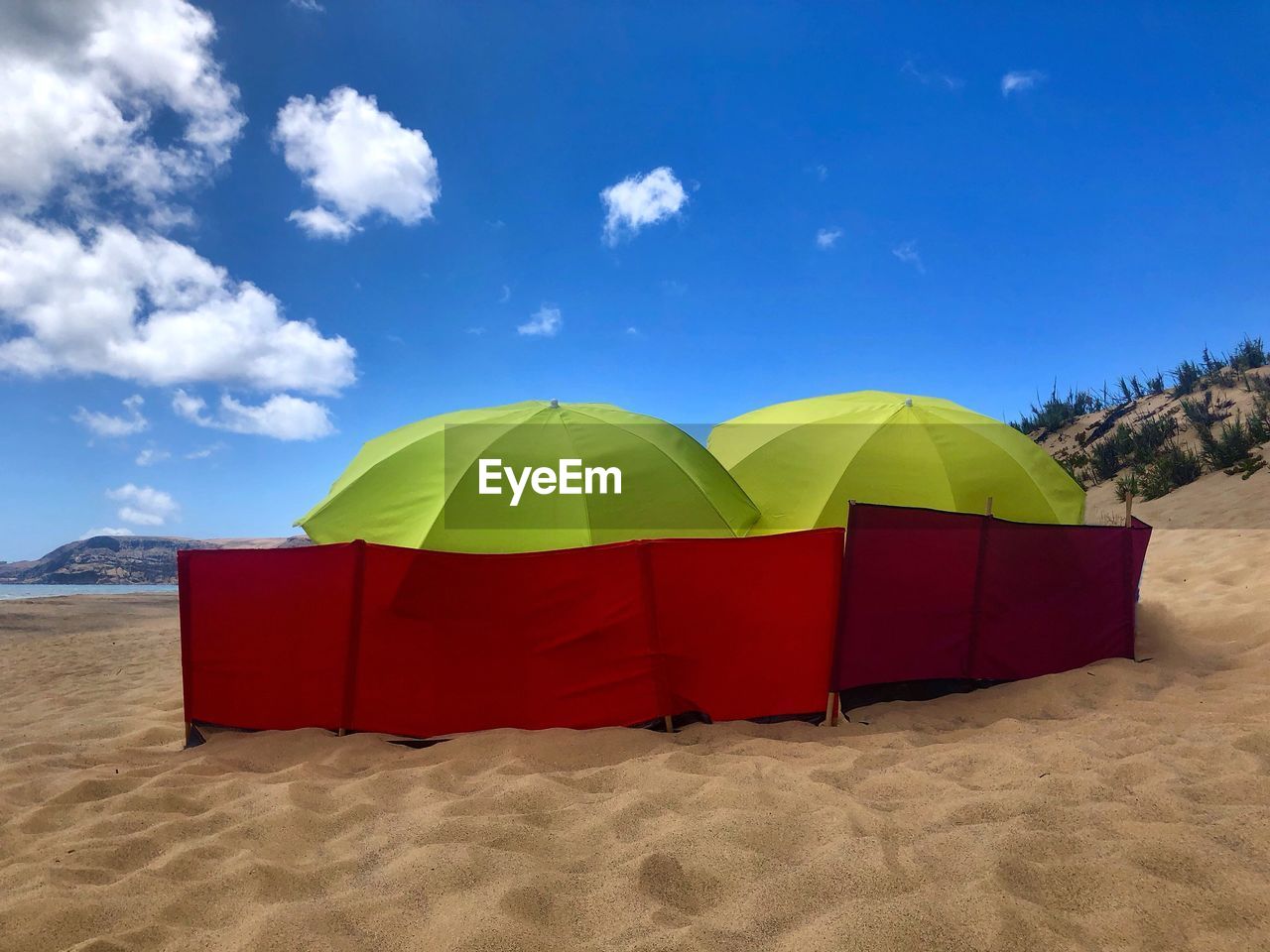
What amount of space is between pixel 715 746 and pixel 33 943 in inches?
128

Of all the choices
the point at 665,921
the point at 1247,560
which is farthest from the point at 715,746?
the point at 1247,560

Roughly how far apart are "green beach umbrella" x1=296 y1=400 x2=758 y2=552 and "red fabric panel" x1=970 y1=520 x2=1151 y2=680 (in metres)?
2.01

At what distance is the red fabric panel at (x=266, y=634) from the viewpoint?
495 centimetres

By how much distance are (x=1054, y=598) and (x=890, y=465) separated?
1.68 meters

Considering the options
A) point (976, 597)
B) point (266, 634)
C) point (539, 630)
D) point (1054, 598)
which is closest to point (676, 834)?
point (539, 630)

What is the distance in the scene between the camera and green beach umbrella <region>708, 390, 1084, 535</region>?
6621 mm

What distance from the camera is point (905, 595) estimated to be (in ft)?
17.5

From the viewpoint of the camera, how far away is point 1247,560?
9375 millimetres

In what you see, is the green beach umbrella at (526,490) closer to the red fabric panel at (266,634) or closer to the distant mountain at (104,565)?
the red fabric panel at (266,634)

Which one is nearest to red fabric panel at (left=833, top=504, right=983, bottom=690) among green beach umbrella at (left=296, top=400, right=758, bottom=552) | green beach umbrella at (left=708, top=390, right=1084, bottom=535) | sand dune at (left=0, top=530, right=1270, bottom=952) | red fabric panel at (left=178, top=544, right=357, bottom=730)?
sand dune at (left=0, top=530, right=1270, bottom=952)

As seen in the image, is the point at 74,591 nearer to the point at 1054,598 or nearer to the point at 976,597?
the point at 976,597

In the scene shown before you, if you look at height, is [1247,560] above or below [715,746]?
above

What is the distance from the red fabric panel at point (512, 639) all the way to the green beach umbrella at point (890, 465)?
2.22 metres

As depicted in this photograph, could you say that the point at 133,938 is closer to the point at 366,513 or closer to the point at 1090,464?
the point at 366,513
